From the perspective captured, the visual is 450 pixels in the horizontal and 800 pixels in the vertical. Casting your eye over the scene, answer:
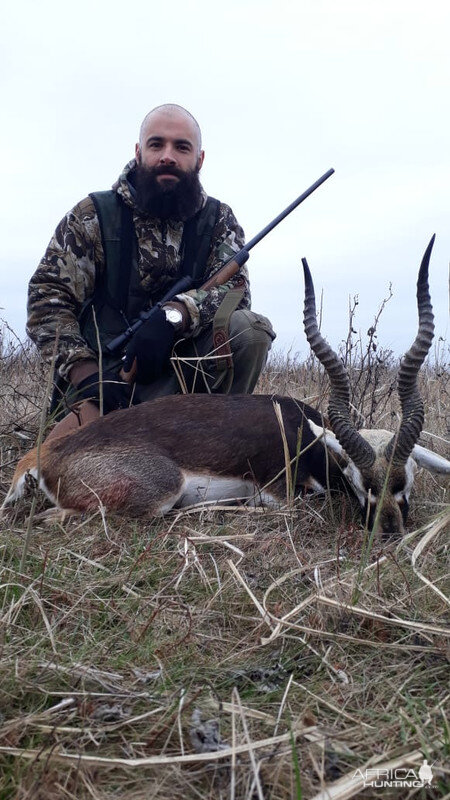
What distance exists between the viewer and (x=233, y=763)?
1.80m

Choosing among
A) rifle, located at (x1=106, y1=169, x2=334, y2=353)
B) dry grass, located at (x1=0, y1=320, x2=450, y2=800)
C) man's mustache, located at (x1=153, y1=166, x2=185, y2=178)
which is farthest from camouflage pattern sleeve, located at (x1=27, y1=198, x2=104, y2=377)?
dry grass, located at (x1=0, y1=320, x2=450, y2=800)

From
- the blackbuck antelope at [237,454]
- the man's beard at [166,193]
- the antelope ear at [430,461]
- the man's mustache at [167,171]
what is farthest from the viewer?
the man's mustache at [167,171]


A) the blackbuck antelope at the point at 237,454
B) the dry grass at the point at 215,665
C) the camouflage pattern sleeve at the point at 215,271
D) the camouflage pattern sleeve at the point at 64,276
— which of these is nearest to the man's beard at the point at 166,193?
the camouflage pattern sleeve at the point at 215,271

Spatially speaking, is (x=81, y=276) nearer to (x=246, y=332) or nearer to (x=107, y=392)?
(x=107, y=392)

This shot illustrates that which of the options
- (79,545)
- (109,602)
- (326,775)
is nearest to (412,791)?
(326,775)

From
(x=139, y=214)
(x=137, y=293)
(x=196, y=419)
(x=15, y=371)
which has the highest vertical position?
(x=139, y=214)

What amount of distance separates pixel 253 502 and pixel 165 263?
2.51m

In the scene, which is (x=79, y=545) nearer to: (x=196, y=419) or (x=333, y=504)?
(x=196, y=419)

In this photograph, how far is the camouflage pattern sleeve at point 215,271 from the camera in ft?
18.8

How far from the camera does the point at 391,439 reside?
4078 mm

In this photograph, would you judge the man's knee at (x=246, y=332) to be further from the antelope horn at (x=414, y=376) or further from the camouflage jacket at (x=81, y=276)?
the antelope horn at (x=414, y=376)

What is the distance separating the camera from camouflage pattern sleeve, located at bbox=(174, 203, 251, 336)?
574 cm

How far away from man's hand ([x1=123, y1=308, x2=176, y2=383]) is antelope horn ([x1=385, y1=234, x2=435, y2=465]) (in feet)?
6.32

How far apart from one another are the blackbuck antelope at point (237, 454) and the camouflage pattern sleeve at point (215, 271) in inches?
46.9
